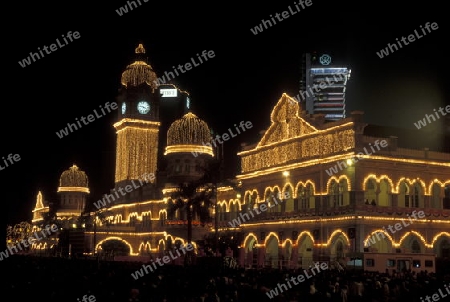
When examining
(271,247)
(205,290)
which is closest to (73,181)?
(271,247)

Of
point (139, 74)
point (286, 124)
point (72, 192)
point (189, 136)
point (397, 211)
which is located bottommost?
point (397, 211)

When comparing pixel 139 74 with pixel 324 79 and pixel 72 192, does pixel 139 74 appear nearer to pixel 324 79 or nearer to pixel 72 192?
pixel 72 192

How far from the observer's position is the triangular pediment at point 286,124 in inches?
2269

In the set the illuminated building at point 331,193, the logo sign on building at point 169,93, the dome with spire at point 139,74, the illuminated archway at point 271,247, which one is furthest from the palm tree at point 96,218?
the logo sign on building at point 169,93

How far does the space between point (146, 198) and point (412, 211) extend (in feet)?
Answer: 151

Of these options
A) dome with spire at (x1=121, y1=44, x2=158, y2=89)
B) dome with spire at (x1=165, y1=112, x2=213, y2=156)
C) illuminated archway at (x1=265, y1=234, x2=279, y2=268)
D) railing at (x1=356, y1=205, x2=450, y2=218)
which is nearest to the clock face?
dome with spire at (x1=121, y1=44, x2=158, y2=89)

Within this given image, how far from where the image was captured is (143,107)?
107750 millimetres

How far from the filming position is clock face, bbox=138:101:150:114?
353 ft

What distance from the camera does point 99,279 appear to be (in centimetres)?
2883

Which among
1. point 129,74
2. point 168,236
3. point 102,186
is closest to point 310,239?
point 168,236

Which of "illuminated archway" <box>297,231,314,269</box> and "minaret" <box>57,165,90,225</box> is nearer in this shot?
"illuminated archway" <box>297,231,314,269</box>

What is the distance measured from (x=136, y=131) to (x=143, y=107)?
152 inches

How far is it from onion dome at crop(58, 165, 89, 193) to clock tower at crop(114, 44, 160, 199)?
24.0 m

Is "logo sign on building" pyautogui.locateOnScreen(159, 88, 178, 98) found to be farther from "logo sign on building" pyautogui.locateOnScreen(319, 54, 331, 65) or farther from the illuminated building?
the illuminated building
